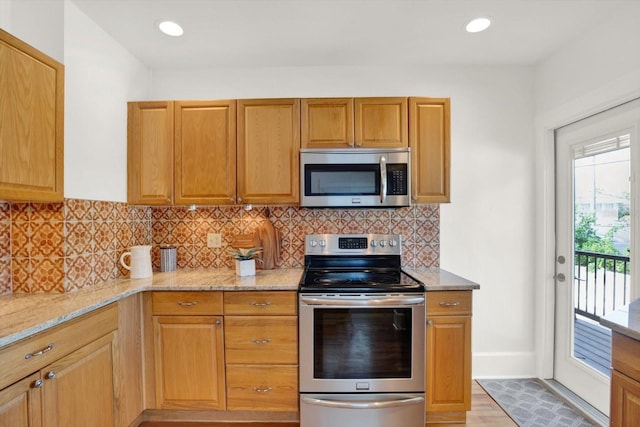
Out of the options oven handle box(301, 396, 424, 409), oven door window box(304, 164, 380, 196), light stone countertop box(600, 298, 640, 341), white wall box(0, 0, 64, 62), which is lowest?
oven handle box(301, 396, 424, 409)

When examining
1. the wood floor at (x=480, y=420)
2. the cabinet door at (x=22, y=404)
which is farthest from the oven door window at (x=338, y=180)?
the cabinet door at (x=22, y=404)

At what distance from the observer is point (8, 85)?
1.44 m

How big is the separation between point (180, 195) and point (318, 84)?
1383 millimetres

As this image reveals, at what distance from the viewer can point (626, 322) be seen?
117 cm

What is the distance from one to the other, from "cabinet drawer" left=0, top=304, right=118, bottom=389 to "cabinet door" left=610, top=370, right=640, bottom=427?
2167 mm

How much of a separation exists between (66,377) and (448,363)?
197cm

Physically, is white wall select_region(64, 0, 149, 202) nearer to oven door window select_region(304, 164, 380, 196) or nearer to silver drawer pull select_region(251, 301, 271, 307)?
silver drawer pull select_region(251, 301, 271, 307)

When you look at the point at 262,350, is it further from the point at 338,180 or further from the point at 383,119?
the point at 383,119

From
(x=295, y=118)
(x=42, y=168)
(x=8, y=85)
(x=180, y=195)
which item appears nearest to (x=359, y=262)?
(x=295, y=118)

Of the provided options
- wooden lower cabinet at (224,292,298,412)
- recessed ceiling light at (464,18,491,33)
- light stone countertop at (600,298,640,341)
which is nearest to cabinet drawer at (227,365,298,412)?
wooden lower cabinet at (224,292,298,412)

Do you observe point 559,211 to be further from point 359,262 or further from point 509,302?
point 359,262

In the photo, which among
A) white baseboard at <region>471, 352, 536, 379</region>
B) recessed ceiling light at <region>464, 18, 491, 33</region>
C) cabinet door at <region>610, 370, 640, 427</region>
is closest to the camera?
cabinet door at <region>610, 370, 640, 427</region>

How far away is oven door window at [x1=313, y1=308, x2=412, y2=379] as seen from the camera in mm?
1919

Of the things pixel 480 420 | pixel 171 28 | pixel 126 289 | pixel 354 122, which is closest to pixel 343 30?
pixel 354 122
